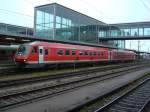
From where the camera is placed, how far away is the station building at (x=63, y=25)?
54594 mm

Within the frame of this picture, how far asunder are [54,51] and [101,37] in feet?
154

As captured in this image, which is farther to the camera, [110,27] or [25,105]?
[110,27]

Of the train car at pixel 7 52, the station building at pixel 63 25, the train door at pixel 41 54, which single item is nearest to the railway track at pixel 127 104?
the train door at pixel 41 54

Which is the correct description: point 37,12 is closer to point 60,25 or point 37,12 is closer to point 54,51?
point 60,25

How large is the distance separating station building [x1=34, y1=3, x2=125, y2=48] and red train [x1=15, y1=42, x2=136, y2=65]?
15504 millimetres

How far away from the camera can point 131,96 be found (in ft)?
41.2

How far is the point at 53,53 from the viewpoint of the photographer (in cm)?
2600

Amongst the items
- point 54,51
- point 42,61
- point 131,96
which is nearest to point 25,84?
point 131,96

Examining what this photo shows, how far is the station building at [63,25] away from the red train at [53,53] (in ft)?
50.9

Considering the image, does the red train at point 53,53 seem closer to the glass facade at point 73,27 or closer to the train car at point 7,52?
the train car at point 7,52

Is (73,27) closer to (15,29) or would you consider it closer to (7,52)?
(15,29)

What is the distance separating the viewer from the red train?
75.4 feet

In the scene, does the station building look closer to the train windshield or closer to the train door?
the train door

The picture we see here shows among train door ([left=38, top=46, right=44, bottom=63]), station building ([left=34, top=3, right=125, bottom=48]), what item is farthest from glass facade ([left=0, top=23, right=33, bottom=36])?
train door ([left=38, top=46, right=44, bottom=63])
